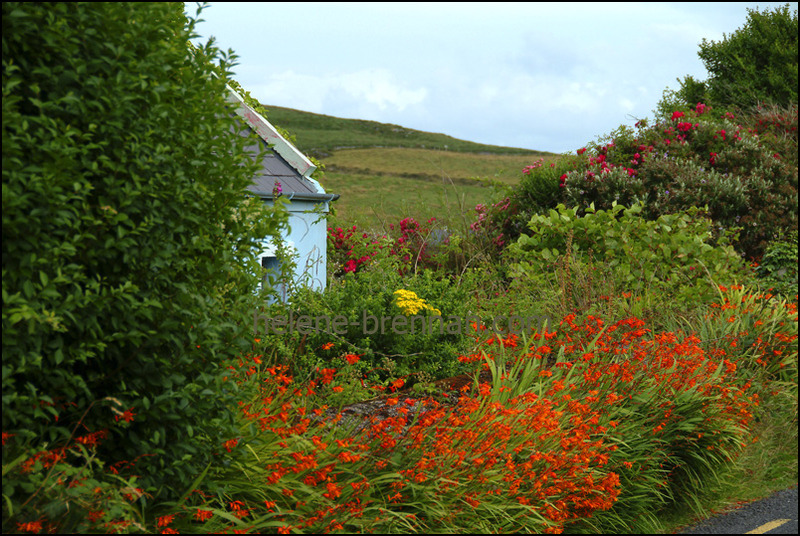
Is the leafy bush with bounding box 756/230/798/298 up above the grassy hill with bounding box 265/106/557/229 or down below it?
below

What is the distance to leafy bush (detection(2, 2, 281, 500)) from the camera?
297 centimetres

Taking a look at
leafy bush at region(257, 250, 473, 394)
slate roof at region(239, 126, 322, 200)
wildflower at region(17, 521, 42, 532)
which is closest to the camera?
wildflower at region(17, 521, 42, 532)

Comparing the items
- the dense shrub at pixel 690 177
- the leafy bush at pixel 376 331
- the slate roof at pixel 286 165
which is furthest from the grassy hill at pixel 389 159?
the leafy bush at pixel 376 331

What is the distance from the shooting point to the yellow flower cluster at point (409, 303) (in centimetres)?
639

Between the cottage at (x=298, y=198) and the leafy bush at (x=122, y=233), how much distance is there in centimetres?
468

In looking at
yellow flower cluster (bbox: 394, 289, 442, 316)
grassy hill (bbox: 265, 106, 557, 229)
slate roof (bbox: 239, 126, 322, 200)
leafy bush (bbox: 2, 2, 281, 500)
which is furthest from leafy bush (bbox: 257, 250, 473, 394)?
grassy hill (bbox: 265, 106, 557, 229)

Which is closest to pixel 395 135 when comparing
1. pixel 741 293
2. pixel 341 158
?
pixel 341 158

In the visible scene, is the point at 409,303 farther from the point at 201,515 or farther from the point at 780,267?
the point at 780,267

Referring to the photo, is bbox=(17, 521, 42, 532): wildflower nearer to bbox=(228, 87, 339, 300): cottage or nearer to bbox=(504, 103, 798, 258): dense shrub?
bbox=(228, 87, 339, 300): cottage

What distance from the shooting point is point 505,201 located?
45.6ft

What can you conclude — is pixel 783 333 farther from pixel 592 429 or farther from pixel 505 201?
pixel 505 201

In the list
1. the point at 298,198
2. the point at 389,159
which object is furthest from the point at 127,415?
the point at 389,159

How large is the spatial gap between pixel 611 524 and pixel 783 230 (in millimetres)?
10414

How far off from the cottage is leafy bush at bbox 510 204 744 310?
2.63 metres
